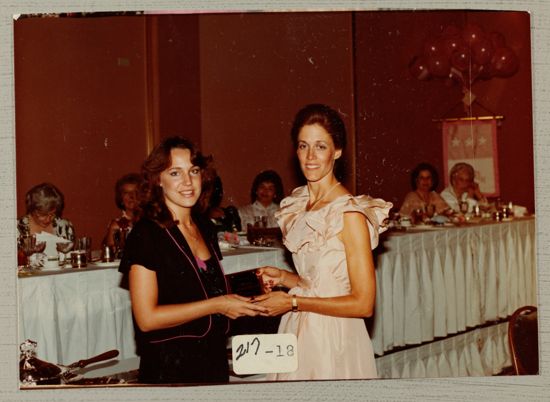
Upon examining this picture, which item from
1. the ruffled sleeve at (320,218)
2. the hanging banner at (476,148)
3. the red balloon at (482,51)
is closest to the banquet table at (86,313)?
the ruffled sleeve at (320,218)

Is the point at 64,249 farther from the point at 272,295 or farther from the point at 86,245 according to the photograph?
the point at 272,295

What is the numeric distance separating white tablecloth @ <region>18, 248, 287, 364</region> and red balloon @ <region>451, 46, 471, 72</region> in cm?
77

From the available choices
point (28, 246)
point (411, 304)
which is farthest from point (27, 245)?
point (411, 304)

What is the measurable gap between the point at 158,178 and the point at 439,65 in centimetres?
89

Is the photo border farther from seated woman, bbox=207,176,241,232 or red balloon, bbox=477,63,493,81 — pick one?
seated woman, bbox=207,176,241,232

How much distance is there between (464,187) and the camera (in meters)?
1.81

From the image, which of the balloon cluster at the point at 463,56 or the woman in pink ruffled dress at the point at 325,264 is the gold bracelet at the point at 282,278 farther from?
the balloon cluster at the point at 463,56

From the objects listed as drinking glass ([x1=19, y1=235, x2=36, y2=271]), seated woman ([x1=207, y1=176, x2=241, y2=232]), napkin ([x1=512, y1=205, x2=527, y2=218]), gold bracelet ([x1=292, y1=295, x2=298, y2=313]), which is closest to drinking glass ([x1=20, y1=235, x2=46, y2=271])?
drinking glass ([x1=19, y1=235, x2=36, y2=271])

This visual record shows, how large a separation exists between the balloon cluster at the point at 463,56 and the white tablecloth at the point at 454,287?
18.3 inches

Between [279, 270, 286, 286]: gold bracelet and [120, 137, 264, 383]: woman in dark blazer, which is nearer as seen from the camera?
[120, 137, 264, 383]: woman in dark blazer

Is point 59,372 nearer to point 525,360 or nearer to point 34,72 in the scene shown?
point 34,72

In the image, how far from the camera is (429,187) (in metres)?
1.82

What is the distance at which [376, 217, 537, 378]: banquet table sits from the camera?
1.78 metres

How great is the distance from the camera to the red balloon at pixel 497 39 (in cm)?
176
